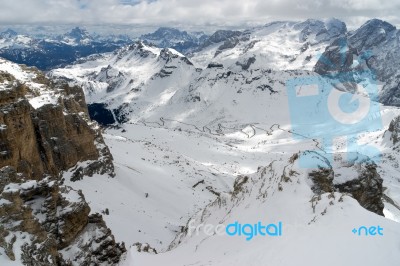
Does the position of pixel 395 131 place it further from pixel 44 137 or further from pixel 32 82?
pixel 44 137

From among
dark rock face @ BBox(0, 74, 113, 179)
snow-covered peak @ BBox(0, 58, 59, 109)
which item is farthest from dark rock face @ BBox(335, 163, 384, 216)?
snow-covered peak @ BBox(0, 58, 59, 109)

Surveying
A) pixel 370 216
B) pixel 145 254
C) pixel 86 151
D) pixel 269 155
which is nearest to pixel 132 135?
pixel 269 155

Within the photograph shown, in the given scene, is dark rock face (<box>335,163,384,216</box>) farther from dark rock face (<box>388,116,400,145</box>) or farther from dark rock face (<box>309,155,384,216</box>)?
dark rock face (<box>388,116,400,145</box>)

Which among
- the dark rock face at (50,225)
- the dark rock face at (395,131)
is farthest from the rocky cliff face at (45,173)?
the dark rock face at (395,131)

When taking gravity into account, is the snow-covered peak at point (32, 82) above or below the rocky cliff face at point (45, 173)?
above

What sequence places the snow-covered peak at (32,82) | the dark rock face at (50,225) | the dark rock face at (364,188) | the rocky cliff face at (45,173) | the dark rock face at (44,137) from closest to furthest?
the dark rock face at (50,225) → the rocky cliff face at (45,173) → the dark rock face at (364,188) → the dark rock face at (44,137) → the snow-covered peak at (32,82)

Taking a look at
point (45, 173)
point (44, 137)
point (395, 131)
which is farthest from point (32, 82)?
point (395, 131)

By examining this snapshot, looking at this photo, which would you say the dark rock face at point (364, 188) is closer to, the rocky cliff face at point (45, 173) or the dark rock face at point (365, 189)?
the dark rock face at point (365, 189)

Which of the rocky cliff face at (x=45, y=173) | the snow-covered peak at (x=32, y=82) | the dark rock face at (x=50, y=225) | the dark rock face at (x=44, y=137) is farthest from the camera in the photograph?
the snow-covered peak at (x=32, y=82)

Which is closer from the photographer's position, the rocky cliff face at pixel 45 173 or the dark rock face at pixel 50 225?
the dark rock face at pixel 50 225
